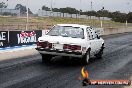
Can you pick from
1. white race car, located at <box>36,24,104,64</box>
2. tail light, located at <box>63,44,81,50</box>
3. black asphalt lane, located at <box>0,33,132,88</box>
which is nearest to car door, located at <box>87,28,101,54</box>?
white race car, located at <box>36,24,104,64</box>

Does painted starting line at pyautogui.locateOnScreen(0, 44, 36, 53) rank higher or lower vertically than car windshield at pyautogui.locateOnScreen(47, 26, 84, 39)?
lower

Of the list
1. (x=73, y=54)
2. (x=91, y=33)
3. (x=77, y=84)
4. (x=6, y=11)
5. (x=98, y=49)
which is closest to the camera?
(x=77, y=84)

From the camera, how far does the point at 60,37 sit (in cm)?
1400

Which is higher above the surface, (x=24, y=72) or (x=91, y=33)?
(x=91, y=33)

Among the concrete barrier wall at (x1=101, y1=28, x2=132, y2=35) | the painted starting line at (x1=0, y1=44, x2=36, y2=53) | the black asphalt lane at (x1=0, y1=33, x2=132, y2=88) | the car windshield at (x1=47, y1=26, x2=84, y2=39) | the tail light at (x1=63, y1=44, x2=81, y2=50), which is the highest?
the car windshield at (x1=47, y1=26, x2=84, y2=39)

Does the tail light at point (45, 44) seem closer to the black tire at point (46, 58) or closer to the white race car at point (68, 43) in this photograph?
the white race car at point (68, 43)

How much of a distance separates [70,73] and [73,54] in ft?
5.05

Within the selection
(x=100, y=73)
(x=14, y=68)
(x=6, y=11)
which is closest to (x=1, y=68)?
(x=14, y=68)

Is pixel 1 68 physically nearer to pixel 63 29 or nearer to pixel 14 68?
pixel 14 68

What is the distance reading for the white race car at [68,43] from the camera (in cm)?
1363

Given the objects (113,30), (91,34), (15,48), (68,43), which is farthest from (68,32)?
(113,30)

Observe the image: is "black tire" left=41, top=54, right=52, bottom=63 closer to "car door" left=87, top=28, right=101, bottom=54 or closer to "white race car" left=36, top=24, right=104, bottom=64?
Answer: "white race car" left=36, top=24, right=104, bottom=64

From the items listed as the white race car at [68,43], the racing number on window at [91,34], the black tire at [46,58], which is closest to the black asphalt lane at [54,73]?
the black tire at [46,58]

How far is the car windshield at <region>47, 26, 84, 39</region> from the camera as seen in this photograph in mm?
14428
